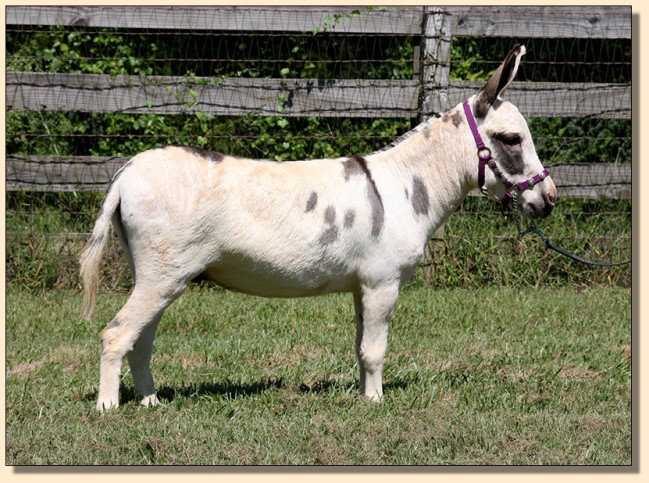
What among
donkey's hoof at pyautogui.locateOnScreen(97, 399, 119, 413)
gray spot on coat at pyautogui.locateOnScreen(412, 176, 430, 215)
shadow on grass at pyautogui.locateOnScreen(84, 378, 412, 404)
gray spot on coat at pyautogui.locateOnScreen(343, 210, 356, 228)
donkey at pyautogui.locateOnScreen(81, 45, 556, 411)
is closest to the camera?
donkey at pyautogui.locateOnScreen(81, 45, 556, 411)

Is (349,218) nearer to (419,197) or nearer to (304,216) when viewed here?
(304,216)

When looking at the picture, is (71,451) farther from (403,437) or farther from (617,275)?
(617,275)

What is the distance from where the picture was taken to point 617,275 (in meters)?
10.6

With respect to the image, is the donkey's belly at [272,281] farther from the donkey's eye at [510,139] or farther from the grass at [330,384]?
the donkey's eye at [510,139]

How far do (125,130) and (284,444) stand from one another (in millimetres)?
6926

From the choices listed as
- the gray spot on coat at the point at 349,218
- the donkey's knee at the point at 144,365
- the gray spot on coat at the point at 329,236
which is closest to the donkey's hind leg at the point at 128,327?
the donkey's knee at the point at 144,365

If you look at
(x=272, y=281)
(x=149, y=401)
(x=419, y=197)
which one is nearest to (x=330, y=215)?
(x=272, y=281)

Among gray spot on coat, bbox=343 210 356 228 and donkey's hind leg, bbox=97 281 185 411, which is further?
gray spot on coat, bbox=343 210 356 228

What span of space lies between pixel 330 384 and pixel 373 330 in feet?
2.60

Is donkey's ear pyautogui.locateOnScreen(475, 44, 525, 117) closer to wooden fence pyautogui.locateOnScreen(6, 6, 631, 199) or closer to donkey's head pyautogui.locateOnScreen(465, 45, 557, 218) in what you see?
donkey's head pyautogui.locateOnScreen(465, 45, 557, 218)

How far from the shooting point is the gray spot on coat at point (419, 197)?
6.39 m

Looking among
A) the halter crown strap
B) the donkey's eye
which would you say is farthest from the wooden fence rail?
the donkey's eye

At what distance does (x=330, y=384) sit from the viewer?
22.9ft

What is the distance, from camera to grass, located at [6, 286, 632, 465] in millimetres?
5582
